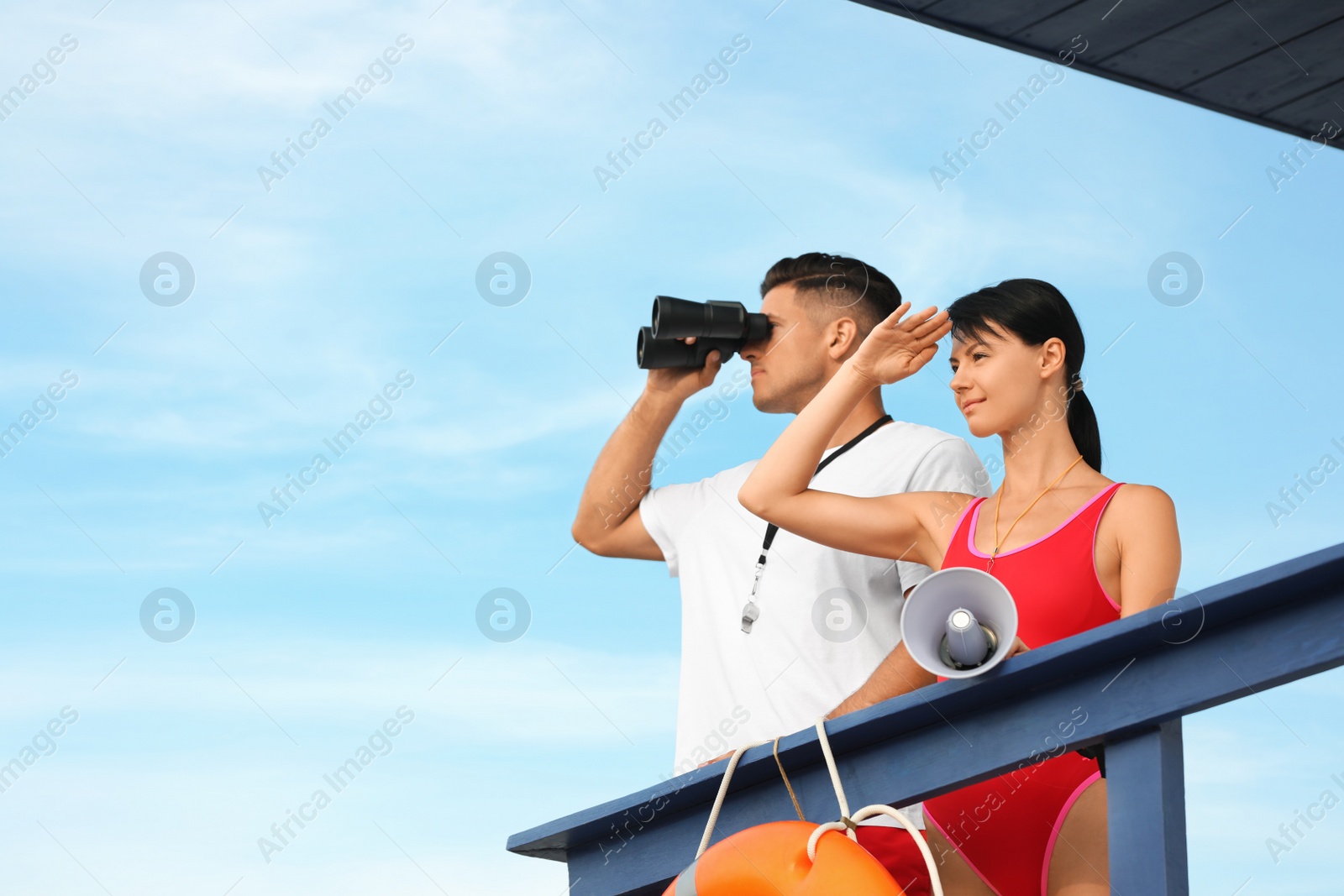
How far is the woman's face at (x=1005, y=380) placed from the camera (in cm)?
186

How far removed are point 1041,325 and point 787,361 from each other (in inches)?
23.4

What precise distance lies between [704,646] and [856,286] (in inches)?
28.2

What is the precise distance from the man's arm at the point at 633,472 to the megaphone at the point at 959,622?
1129 mm

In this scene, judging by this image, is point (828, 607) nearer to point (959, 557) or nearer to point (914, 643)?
point (959, 557)

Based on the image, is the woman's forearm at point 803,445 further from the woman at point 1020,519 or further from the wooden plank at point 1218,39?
the wooden plank at point 1218,39

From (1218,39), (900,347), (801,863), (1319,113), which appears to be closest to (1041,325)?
(900,347)

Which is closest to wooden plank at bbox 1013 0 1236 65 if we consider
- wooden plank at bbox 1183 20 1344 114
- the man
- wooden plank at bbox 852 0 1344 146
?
wooden plank at bbox 852 0 1344 146

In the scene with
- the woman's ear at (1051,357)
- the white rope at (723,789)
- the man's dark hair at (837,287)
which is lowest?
the white rope at (723,789)

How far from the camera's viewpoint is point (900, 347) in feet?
6.17

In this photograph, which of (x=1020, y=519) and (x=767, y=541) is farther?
(x=767, y=541)

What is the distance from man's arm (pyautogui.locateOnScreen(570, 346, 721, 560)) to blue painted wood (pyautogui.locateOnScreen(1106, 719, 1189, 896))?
4.43ft

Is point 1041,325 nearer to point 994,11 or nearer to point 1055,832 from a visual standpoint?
point 1055,832

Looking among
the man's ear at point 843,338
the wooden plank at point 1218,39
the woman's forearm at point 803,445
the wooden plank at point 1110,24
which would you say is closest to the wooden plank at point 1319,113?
the wooden plank at point 1218,39

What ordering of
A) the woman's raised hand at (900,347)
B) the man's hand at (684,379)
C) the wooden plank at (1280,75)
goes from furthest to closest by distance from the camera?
the wooden plank at (1280,75) < the man's hand at (684,379) < the woman's raised hand at (900,347)
